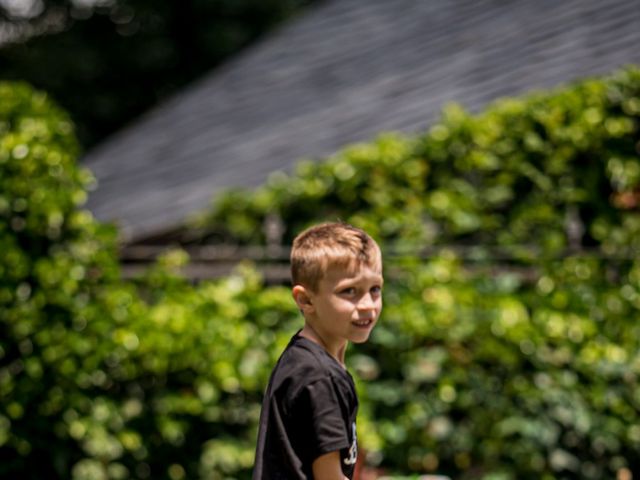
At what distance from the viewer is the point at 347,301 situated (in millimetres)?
2707

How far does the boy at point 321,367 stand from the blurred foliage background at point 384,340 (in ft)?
7.79

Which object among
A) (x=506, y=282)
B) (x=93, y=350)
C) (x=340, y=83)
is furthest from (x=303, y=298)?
(x=340, y=83)

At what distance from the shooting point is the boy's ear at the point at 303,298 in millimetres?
2752

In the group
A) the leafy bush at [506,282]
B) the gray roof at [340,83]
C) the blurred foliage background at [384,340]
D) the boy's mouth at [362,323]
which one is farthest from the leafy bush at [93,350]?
the gray roof at [340,83]

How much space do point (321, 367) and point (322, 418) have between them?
5.2 inches

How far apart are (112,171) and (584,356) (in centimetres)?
729

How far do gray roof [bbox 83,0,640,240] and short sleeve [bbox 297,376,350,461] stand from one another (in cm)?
484

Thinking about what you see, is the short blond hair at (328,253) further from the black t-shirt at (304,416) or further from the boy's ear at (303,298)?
the black t-shirt at (304,416)

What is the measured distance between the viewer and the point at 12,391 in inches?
194

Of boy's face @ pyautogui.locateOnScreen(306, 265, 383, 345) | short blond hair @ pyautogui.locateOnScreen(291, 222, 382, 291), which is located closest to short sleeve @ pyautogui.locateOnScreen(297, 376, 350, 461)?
boy's face @ pyautogui.locateOnScreen(306, 265, 383, 345)

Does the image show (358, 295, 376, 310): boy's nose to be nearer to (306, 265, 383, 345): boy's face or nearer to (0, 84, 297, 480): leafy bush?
(306, 265, 383, 345): boy's face

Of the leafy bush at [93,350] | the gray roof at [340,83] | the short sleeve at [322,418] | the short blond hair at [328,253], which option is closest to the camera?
the short sleeve at [322,418]

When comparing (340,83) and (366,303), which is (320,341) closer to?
(366,303)

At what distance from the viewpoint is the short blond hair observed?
2693 millimetres
